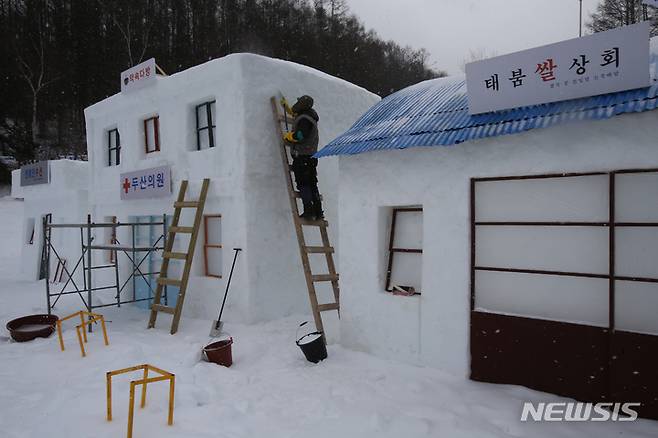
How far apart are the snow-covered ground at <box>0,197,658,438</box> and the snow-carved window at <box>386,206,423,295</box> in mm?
1211

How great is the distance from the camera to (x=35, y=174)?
646 inches

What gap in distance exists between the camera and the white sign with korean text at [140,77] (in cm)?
1039

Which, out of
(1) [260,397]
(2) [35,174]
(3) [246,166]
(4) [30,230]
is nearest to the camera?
(1) [260,397]

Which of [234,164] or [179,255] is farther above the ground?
[234,164]

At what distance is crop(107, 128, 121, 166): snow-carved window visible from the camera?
12.0 metres

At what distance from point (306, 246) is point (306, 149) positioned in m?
1.94

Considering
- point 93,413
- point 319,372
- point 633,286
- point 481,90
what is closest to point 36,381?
point 93,413

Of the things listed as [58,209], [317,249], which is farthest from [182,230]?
[58,209]

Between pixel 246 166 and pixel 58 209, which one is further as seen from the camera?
pixel 58 209

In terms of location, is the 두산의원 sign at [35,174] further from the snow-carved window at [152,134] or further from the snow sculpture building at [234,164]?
the snow-carved window at [152,134]

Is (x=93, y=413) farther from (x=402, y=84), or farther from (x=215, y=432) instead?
(x=402, y=84)

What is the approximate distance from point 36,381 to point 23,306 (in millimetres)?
6842

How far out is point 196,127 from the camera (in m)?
9.77

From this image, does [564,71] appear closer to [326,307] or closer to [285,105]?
[326,307]
